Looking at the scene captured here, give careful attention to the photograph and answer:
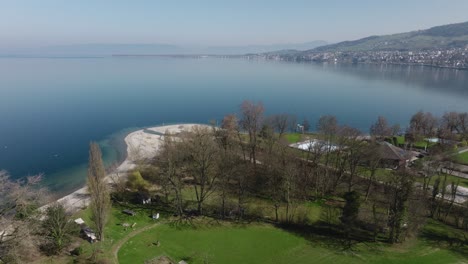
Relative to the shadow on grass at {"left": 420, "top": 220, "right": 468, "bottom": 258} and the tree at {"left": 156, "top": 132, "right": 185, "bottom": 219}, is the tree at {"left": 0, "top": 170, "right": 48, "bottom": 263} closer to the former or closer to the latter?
the tree at {"left": 156, "top": 132, "right": 185, "bottom": 219}

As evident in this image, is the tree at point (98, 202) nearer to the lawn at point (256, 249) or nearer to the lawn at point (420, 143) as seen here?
the lawn at point (256, 249)

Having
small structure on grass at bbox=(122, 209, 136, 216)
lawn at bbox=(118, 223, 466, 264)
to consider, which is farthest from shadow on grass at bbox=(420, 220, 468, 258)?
small structure on grass at bbox=(122, 209, 136, 216)

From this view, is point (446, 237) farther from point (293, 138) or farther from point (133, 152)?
point (133, 152)

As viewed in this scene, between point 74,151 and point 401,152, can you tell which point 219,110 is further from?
point 401,152

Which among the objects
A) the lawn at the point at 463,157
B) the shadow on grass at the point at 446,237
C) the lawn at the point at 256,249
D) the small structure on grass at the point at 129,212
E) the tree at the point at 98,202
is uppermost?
the tree at the point at 98,202

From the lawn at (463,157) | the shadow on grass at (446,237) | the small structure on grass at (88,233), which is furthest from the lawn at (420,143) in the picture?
the small structure on grass at (88,233)

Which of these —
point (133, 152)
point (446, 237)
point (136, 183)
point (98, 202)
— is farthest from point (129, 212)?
point (446, 237)

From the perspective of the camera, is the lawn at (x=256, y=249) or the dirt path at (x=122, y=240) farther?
the lawn at (x=256, y=249)
